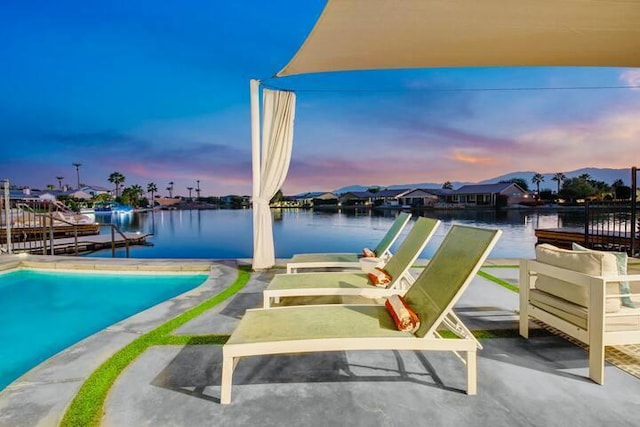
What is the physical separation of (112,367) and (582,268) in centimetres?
339

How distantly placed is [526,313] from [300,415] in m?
2.17

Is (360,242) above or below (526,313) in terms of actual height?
below

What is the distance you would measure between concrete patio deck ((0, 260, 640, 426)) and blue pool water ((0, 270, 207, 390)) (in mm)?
1355

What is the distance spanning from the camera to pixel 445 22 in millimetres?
3695

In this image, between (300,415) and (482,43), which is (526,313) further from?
(482,43)

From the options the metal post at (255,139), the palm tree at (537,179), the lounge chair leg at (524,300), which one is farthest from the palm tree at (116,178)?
the palm tree at (537,179)

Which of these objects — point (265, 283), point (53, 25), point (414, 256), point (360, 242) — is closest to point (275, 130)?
point (265, 283)

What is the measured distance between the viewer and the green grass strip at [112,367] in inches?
70.3

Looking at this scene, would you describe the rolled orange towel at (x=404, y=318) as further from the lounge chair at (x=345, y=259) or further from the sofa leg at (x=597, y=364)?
the lounge chair at (x=345, y=259)

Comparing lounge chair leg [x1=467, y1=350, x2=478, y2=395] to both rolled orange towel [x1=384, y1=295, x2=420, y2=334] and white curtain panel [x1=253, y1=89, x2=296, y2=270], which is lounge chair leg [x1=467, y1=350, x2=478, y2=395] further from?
white curtain panel [x1=253, y1=89, x2=296, y2=270]

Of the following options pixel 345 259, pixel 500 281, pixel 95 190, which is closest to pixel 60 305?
pixel 345 259

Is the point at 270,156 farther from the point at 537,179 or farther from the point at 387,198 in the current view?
the point at 537,179

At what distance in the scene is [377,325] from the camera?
220cm

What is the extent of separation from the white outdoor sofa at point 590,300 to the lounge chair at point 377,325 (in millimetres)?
694
